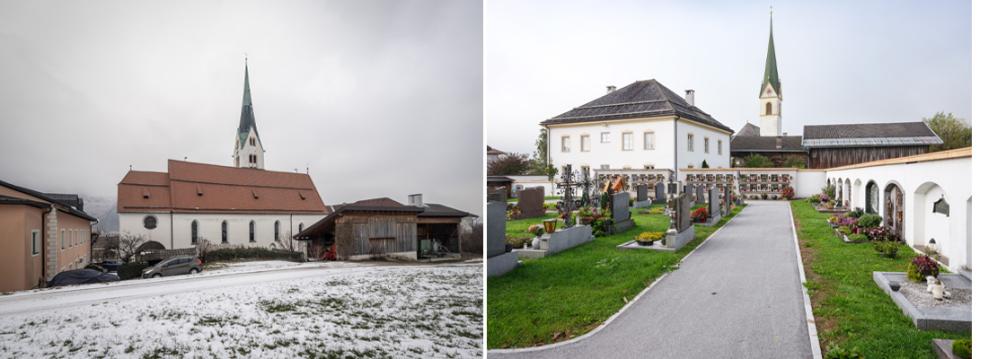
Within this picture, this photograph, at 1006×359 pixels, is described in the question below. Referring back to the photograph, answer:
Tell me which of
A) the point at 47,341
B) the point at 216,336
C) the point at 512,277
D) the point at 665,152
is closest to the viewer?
the point at 47,341

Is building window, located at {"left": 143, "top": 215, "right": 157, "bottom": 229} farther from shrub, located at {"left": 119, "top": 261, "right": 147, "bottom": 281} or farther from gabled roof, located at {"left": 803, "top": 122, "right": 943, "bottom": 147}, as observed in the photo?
gabled roof, located at {"left": 803, "top": 122, "right": 943, "bottom": 147}

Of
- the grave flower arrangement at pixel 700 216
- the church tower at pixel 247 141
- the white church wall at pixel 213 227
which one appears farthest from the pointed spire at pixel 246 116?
the grave flower arrangement at pixel 700 216

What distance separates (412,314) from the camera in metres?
3.25

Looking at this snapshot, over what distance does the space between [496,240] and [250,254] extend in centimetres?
155

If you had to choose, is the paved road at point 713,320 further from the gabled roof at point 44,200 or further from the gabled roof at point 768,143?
the gabled roof at point 44,200

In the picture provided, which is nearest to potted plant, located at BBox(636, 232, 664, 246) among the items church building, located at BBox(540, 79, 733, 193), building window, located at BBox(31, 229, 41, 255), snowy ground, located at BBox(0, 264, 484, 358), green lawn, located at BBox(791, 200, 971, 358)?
church building, located at BBox(540, 79, 733, 193)

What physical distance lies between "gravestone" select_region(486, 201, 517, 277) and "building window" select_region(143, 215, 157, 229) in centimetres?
187

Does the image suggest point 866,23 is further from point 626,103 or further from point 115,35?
point 115,35

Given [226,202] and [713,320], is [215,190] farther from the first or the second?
[713,320]

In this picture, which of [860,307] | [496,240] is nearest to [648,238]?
[496,240]

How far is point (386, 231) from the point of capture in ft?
10.8

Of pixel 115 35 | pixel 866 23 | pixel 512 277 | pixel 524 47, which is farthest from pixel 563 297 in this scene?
pixel 115 35

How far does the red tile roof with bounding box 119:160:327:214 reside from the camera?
2316 millimetres

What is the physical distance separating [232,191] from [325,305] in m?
0.79
